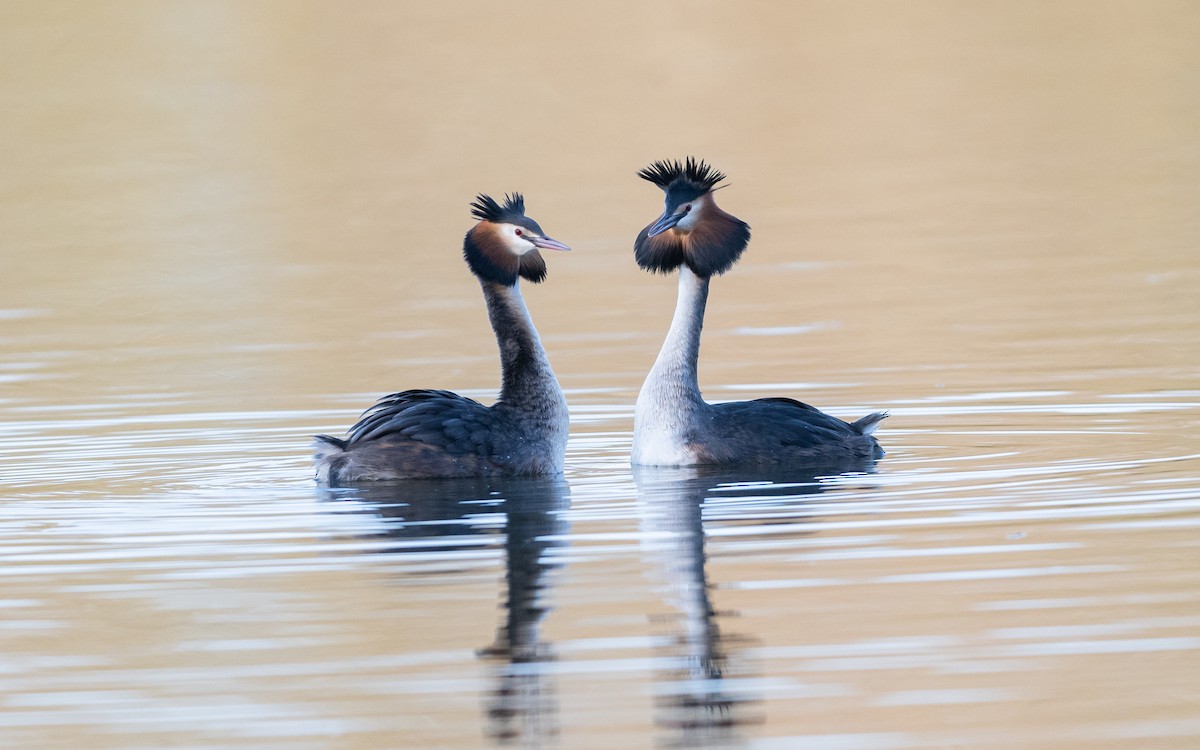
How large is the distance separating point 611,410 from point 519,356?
6.72 ft

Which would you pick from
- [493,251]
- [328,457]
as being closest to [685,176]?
[493,251]

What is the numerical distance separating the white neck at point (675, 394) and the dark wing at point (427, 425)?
97 centimetres

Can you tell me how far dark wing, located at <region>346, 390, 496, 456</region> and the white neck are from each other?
97 cm

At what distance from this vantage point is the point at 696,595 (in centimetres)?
830

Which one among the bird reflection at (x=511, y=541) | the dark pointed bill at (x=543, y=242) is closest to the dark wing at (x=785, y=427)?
the bird reflection at (x=511, y=541)

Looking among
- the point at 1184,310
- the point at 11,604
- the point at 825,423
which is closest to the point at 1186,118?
the point at 1184,310

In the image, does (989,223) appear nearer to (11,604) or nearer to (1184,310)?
(1184,310)

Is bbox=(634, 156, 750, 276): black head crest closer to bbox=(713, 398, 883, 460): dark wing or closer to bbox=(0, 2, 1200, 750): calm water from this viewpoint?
bbox=(713, 398, 883, 460): dark wing

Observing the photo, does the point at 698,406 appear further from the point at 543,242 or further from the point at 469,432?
the point at 469,432

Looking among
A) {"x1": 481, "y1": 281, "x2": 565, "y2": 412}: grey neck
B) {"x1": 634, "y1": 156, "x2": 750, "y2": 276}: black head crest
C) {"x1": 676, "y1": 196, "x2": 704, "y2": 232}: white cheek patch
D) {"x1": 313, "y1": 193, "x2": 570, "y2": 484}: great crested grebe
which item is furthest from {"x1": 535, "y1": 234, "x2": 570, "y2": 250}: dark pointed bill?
{"x1": 676, "y1": 196, "x2": 704, "y2": 232}: white cheek patch

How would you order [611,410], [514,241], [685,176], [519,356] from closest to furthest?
[519,356]
[514,241]
[685,176]
[611,410]

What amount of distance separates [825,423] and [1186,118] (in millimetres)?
19859

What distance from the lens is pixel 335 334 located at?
17.4 meters

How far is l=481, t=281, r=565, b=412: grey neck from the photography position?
460 inches
